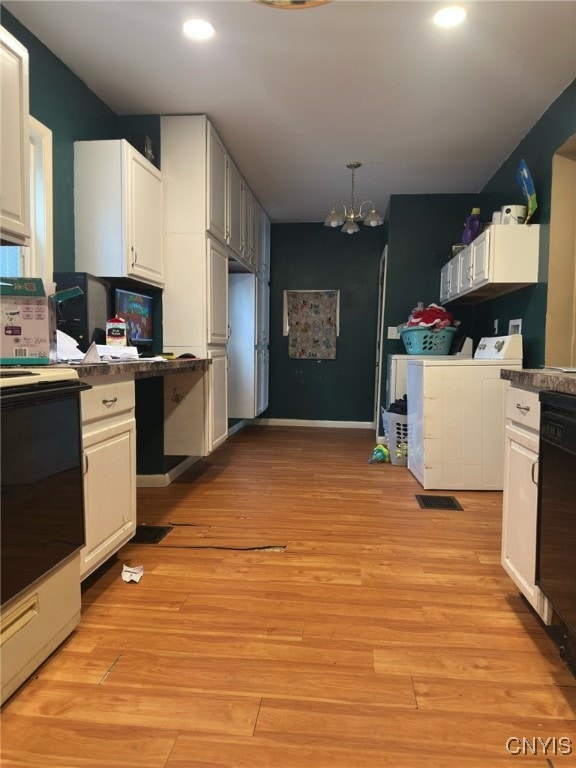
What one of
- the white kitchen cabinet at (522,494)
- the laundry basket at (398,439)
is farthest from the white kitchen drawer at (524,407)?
the laundry basket at (398,439)

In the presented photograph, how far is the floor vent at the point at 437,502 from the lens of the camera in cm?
282

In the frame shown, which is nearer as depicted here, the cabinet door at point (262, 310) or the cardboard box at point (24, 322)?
the cardboard box at point (24, 322)

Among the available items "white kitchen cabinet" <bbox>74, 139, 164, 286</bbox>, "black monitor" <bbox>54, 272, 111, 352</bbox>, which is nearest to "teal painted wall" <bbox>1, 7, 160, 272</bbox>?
"white kitchen cabinet" <bbox>74, 139, 164, 286</bbox>

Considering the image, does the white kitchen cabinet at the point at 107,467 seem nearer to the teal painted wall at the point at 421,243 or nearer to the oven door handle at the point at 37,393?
the oven door handle at the point at 37,393

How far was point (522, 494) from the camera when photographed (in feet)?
5.32

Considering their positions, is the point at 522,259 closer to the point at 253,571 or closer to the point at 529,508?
the point at 529,508

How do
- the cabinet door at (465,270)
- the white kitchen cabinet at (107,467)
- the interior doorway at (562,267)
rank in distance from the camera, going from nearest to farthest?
the white kitchen cabinet at (107,467)
the interior doorway at (562,267)
the cabinet door at (465,270)

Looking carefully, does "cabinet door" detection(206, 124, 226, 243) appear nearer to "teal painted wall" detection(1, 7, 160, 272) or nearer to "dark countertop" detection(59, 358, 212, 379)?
"teal painted wall" detection(1, 7, 160, 272)

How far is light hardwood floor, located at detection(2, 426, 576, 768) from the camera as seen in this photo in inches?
43.2

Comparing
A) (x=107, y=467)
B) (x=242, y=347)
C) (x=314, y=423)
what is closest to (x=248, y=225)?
(x=242, y=347)

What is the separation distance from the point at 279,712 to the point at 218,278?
2.69 meters

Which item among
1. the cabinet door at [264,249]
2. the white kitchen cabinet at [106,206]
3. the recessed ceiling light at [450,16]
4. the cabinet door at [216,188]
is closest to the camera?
the recessed ceiling light at [450,16]

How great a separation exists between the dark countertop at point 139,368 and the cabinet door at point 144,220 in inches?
24.5

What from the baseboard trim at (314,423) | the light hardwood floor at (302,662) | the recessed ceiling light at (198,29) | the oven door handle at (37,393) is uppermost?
the recessed ceiling light at (198,29)
